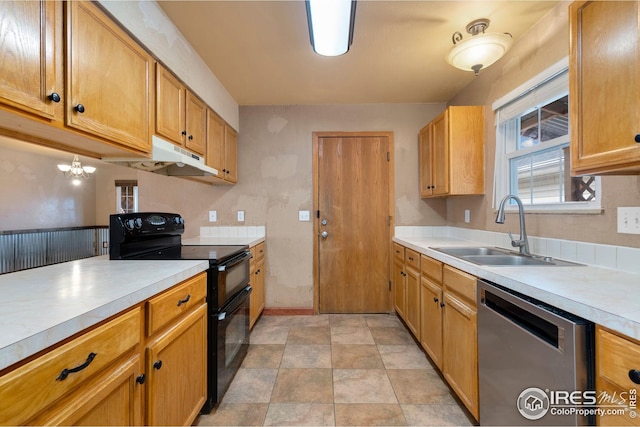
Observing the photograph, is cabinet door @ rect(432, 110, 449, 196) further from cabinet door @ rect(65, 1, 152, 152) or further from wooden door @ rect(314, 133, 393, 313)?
cabinet door @ rect(65, 1, 152, 152)

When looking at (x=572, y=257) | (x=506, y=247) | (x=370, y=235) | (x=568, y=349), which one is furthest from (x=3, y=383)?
(x=370, y=235)

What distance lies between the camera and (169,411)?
1184 mm

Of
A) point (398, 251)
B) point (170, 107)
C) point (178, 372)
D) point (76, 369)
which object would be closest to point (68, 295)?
point (76, 369)

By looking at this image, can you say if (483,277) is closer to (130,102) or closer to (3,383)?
(3,383)

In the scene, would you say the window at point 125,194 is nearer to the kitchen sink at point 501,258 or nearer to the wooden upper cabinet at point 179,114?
the wooden upper cabinet at point 179,114

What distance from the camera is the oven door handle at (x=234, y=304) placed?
5.40ft

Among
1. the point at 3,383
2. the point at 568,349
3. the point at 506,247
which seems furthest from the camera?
the point at 506,247

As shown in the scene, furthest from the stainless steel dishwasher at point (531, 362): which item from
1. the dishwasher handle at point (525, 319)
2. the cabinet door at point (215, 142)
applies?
the cabinet door at point (215, 142)

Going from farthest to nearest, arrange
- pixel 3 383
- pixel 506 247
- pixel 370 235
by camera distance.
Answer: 1. pixel 370 235
2. pixel 506 247
3. pixel 3 383

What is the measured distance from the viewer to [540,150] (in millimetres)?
1897

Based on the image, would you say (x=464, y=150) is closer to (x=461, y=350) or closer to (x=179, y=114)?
(x=461, y=350)

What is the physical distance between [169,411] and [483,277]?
5.20ft

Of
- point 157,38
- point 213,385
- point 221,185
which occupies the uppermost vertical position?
point 157,38

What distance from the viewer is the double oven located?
155 cm
